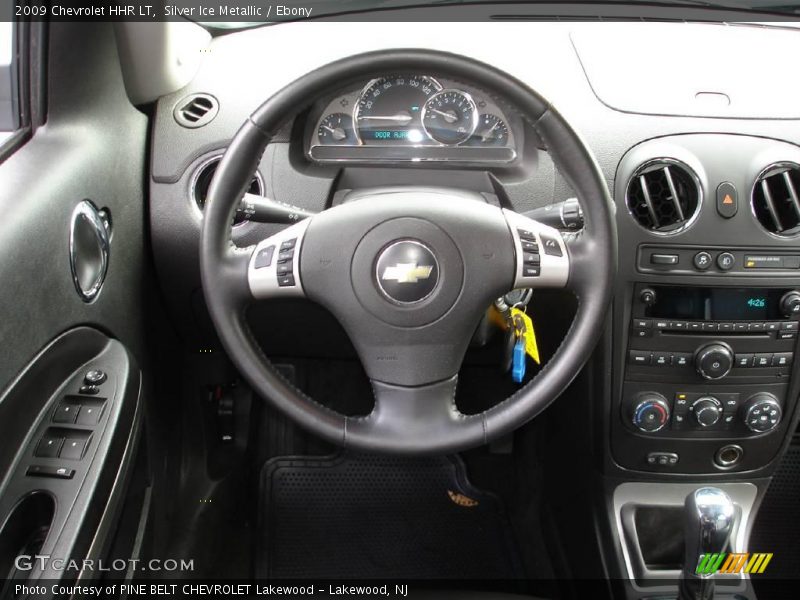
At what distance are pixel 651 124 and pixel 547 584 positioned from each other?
3.63 ft

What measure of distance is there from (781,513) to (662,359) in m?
0.72

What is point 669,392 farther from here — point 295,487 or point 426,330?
point 295,487

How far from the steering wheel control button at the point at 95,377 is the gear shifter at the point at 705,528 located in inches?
40.7

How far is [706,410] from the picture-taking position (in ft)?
4.97

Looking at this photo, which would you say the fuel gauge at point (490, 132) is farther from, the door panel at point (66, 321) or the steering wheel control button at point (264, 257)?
the door panel at point (66, 321)

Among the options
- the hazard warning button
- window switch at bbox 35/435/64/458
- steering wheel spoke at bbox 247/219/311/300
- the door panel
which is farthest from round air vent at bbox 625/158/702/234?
window switch at bbox 35/435/64/458

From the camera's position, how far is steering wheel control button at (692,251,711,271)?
56.9 inches

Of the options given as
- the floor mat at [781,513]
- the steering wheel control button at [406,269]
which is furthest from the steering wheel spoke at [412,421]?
the floor mat at [781,513]

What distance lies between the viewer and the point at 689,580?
1359 mm

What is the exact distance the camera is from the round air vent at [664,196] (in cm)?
144

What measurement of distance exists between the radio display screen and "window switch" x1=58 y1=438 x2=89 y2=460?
3.47 ft

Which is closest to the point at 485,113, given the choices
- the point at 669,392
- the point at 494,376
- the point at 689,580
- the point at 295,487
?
the point at 669,392

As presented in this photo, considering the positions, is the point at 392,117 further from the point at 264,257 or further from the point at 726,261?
the point at 726,261

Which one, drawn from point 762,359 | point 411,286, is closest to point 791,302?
point 762,359
